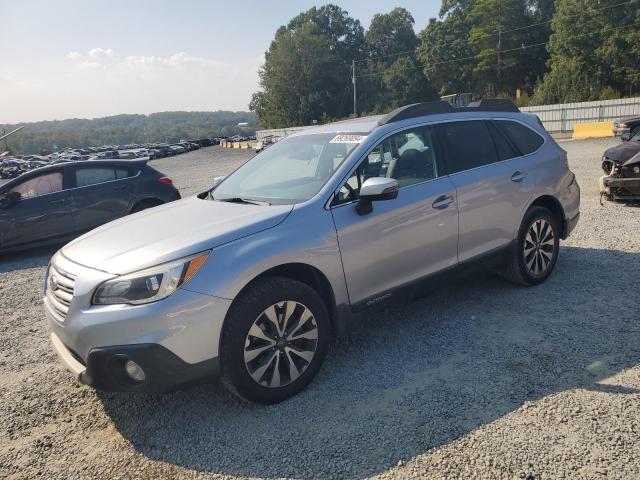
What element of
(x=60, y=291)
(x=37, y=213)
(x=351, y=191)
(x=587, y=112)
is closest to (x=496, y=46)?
(x=587, y=112)

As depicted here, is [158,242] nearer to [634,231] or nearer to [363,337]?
[363,337]

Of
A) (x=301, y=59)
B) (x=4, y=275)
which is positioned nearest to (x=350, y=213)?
(x=4, y=275)

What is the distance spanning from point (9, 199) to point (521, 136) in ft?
25.1

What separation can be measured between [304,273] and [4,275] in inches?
235

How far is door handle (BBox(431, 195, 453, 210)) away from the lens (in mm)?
4164

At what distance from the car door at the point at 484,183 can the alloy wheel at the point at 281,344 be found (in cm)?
166

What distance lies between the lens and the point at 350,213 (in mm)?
3709

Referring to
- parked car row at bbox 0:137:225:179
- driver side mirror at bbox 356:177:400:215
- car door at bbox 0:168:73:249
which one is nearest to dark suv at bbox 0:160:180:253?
car door at bbox 0:168:73:249

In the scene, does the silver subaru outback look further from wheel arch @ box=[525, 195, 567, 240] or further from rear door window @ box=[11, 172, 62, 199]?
rear door window @ box=[11, 172, 62, 199]

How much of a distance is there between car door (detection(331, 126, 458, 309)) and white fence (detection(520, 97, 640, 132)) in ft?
95.3

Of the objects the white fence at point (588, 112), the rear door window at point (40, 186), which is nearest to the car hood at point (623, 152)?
the rear door window at point (40, 186)

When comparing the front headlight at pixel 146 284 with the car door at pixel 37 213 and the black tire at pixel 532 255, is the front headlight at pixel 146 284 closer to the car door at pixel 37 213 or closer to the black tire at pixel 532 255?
the black tire at pixel 532 255

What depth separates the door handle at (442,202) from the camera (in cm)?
416

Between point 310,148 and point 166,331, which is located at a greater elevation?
point 310,148
